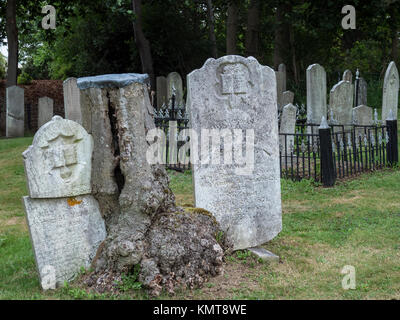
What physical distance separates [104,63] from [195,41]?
367 centimetres

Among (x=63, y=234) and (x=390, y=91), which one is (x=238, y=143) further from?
(x=390, y=91)

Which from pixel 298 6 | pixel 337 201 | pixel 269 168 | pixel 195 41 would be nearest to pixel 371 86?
pixel 298 6

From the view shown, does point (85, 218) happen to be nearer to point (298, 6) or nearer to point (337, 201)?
point (337, 201)

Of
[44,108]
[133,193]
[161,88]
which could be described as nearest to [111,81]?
[133,193]

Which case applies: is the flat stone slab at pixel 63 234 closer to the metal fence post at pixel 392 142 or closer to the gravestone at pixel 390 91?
the metal fence post at pixel 392 142

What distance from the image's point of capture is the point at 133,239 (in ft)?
14.6

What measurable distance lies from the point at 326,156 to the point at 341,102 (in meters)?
3.49

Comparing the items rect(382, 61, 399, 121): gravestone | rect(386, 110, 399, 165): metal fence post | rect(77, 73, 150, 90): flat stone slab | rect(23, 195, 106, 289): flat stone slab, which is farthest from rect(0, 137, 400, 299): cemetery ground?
rect(382, 61, 399, 121): gravestone

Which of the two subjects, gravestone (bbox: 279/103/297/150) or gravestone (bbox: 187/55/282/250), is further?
gravestone (bbox: 279/103/297/150)

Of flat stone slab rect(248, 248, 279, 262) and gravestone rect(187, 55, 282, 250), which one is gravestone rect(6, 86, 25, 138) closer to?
gravestone rect(187, 55, 282, 250)

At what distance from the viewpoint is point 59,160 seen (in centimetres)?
442

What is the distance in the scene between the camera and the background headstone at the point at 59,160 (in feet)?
14.2

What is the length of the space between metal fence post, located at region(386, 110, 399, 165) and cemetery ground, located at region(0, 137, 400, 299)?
1.43 metres

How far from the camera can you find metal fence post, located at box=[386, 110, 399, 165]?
10053 mm
